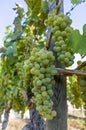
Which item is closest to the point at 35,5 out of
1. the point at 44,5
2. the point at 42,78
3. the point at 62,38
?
the point at 44,5

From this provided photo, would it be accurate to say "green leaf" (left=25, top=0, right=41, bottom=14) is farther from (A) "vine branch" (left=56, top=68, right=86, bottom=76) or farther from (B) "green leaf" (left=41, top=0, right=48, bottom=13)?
(A) "vine branch" (left=56, top=68, right=86, bottom=76)

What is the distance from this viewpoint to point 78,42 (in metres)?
1.35

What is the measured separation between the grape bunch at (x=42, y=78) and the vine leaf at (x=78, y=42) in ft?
0.38

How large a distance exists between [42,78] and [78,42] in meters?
0.24

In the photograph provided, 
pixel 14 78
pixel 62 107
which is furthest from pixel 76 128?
pixel 62 107

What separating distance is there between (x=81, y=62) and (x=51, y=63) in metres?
0.24

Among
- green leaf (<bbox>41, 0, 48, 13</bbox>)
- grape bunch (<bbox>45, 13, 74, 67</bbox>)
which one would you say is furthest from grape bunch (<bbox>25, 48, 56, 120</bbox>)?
green leaf (<bbox>41, 0, 48, 13</bbox>)

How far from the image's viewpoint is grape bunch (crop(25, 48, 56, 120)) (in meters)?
1.23

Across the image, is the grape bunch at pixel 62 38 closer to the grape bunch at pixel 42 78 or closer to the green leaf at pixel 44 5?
the grape bunch at pixel 42 78

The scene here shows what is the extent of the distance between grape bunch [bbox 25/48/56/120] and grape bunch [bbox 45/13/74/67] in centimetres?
6

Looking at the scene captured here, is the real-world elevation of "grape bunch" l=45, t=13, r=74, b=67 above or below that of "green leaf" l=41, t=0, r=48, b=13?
below

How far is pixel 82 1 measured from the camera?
59.2 inches

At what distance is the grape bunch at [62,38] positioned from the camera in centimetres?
128

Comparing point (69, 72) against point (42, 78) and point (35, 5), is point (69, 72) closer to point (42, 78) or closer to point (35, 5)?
point (42, 78)
